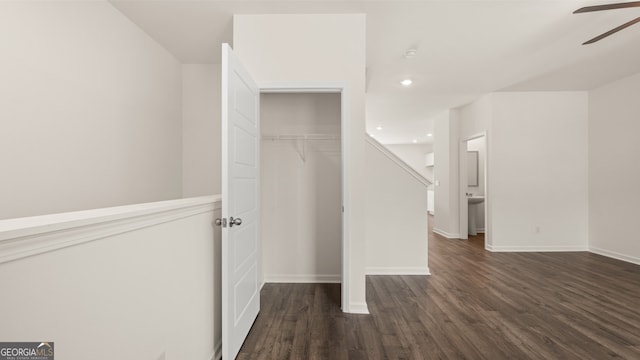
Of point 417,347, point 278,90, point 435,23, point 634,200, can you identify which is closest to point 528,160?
point 634,200

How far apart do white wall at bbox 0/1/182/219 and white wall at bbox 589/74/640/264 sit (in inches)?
247

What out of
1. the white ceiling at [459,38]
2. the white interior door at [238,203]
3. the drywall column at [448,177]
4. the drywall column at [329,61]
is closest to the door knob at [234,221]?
the white interior door at [238,203]

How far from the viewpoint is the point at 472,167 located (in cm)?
680

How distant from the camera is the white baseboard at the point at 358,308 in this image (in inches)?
94.5

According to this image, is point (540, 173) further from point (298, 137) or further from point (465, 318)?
point (298, 137)

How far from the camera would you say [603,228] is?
423 centimetres

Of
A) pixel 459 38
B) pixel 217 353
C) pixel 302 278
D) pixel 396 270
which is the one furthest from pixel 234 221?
pixel 459 38

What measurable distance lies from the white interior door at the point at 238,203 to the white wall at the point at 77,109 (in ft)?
A: 4.09

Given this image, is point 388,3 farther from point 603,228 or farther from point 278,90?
point 603,228

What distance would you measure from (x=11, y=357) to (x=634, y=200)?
6093 millimetres

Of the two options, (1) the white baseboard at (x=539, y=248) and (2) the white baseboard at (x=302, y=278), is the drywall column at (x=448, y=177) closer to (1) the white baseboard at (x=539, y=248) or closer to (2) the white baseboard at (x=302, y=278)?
(1) the white baseboard at (x=539, y=248)

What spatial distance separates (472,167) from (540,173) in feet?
7.59

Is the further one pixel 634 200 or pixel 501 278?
pixel 634 200

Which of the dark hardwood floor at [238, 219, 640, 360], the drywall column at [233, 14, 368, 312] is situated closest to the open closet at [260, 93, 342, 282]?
the dark hardwood floor at [238, 219, 640, 360]
